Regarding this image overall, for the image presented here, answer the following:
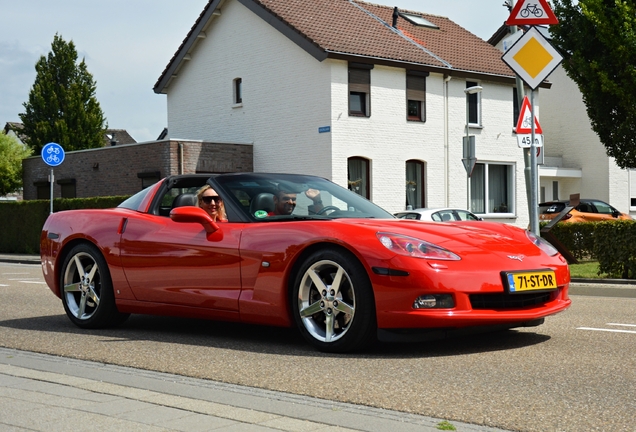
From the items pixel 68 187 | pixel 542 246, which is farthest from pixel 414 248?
pixel 68 187

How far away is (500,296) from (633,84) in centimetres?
1503

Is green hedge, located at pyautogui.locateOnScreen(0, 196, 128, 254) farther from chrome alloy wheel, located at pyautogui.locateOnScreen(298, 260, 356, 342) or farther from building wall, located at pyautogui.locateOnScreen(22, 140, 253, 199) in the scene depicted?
chrome alloy wheel, located at pyautogui.locateOnScreen(298, 260, 356, 342)

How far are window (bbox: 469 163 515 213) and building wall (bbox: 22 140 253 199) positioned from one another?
828 cm

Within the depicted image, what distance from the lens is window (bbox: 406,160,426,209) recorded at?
31297mm

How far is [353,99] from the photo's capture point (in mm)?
29609

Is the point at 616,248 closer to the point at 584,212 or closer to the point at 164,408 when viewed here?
the point at 164,408

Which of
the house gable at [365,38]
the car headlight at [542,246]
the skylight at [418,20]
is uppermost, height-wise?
the skylight at [418,20]

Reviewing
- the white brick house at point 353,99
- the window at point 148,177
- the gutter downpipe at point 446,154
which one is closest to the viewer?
the white brick house at point 353,99

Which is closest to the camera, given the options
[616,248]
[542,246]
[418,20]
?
[542,246]

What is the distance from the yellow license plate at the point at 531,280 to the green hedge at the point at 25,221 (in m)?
24.1

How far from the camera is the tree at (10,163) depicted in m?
56.7

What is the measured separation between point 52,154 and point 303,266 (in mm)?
21490

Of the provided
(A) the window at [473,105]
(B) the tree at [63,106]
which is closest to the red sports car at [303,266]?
(A) the window at [473,105]

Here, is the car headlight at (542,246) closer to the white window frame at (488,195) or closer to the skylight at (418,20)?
the white window frame at (488,195)
